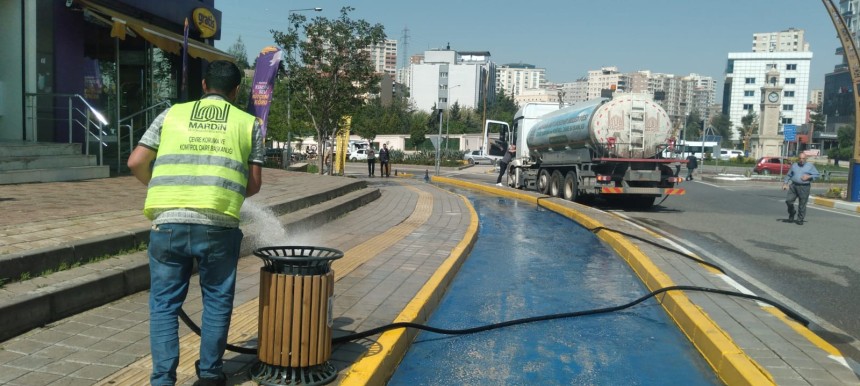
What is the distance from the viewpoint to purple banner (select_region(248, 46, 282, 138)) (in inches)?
531

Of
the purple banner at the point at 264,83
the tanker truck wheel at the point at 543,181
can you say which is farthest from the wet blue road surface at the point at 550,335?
the tanker truck wheel at the point at 543,181

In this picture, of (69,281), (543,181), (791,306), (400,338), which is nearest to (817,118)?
(543,181)

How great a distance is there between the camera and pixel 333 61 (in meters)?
19.7

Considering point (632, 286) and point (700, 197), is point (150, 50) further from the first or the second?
point (700, 197)

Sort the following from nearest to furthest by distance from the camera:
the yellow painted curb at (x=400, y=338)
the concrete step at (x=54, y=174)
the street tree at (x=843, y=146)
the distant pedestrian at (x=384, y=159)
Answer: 1. the yellow painted curb at (x=400, y=338)
2. the concrete step at (x=54, y=174)
3. the distant pedestrian at (x=384, y=159)
4. the street tree at (x=843, y=146)

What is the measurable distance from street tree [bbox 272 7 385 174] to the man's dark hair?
16.3 meters

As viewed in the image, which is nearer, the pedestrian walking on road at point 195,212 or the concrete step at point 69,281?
the pedestrian walking on road at point 195,212

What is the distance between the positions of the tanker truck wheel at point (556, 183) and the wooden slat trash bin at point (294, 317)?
1625 cm

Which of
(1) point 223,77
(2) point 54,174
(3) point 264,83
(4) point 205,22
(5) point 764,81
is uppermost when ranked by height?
(5) point 764,81

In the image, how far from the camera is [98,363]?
3.79m

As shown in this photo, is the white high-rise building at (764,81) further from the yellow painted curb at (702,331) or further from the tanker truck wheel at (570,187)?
the yellow painted curb at (702,331)

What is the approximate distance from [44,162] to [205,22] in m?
8.91

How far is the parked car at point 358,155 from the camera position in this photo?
5288 centimetres

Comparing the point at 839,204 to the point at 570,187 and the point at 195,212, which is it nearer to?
the point at 570,187
